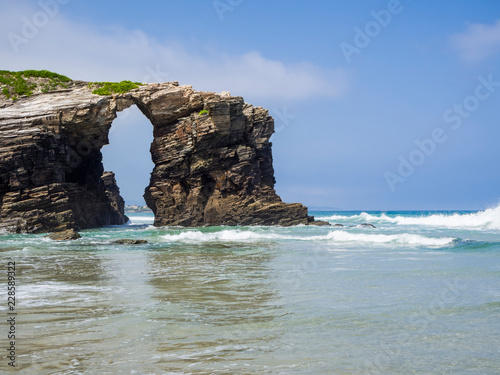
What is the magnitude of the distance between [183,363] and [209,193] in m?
42.4

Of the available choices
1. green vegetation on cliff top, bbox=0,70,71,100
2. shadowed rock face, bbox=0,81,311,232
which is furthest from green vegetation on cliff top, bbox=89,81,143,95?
green vegetation on cliff top, bbox=0,70,71,100

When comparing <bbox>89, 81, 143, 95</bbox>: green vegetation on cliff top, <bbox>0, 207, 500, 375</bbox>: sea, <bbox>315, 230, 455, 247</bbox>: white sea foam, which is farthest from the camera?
<bbox>89, 81, 143, 95</bbox>: green vegetation on cliff top

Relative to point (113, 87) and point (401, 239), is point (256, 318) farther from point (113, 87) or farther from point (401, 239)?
point (113, 87)

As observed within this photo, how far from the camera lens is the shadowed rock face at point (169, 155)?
38.2 metres

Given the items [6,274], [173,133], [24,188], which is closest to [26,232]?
[24,188]

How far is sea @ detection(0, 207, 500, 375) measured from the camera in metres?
5.30

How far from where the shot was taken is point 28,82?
42375 mm

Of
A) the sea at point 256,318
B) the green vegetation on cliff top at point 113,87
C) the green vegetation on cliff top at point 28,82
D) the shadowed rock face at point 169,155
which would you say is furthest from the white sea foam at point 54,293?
the green vegetation on cliff top at point 28,82

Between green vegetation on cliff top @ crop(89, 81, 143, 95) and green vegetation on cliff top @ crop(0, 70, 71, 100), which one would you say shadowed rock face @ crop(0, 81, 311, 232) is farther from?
green vegetation on cliff top @ crop(0, 70, 71, 100)

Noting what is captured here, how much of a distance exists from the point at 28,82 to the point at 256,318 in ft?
139

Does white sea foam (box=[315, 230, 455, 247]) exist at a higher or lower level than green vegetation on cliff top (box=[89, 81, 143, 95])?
lower

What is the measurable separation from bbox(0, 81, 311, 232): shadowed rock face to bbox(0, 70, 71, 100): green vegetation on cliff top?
39.1 inches

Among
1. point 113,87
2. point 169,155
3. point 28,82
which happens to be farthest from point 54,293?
point 28,82

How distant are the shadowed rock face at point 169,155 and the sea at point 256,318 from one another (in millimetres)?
26702
